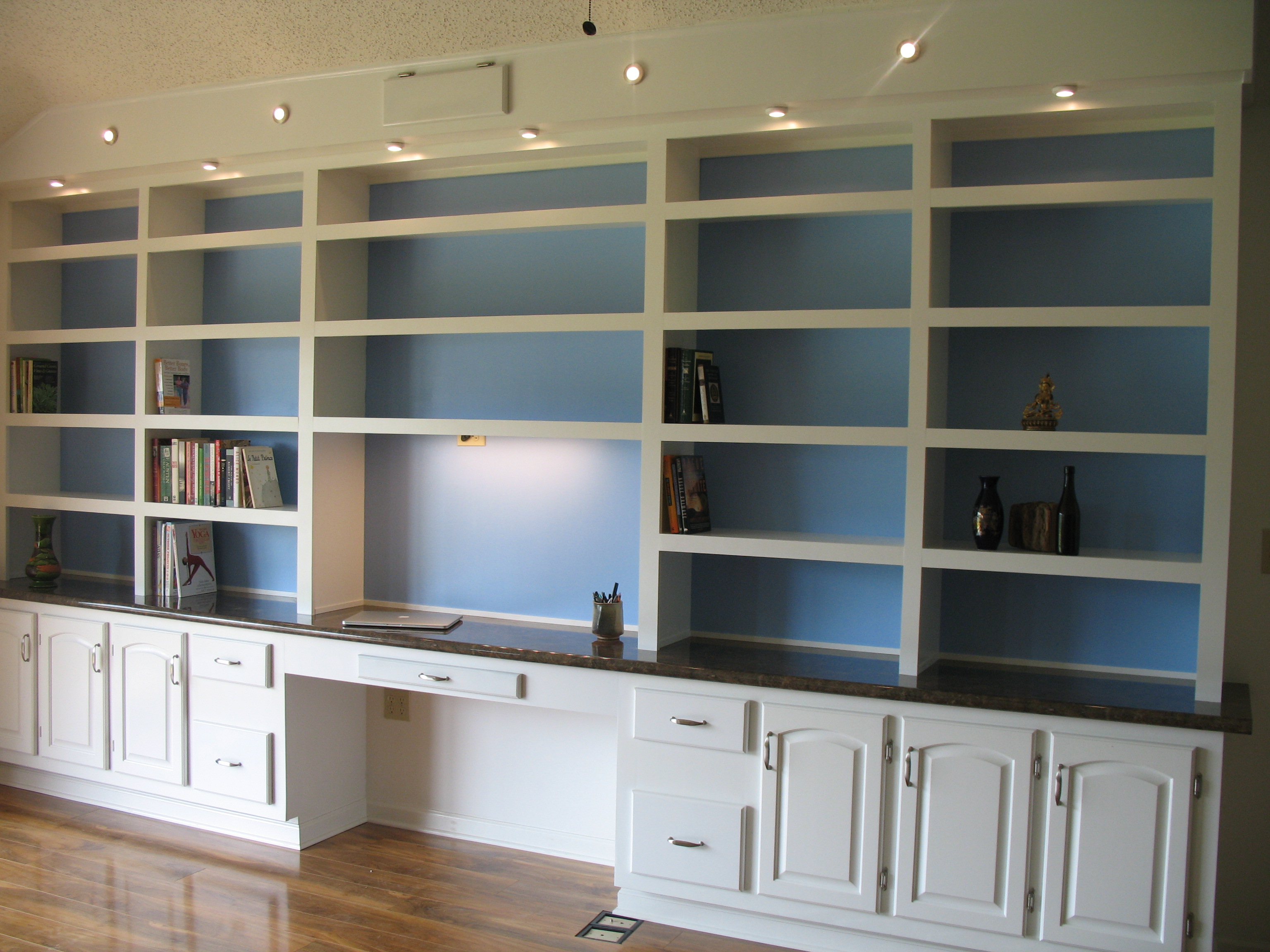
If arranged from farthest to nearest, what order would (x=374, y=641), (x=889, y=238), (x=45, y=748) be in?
(x=45, y=748) < (x=374, y=641) < (x=889, y=238)

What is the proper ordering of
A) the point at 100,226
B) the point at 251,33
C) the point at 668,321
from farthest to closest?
the point at 100,226 < the point at 251,33 < the point at 668,321

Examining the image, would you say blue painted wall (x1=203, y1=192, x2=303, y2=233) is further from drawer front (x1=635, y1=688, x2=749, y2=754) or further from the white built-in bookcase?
drawer front (x1=635, y1=688, x2=749, y2=754)

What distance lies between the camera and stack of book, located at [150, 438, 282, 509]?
4.09 metres

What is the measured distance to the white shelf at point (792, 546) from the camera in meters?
3.08

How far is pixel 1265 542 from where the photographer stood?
3.07m

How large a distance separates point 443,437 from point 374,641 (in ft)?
2.87

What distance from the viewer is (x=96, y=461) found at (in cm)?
474

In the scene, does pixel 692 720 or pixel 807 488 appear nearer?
pixel 692 720

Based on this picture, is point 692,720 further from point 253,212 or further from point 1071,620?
point 253,212

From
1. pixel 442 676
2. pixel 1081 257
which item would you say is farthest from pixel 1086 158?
pixel 442 676

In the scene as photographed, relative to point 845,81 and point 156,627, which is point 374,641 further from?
point 845,81

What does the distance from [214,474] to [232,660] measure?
793 millimetres

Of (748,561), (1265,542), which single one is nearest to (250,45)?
(748,561)

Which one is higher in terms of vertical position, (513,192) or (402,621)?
(513,192)
